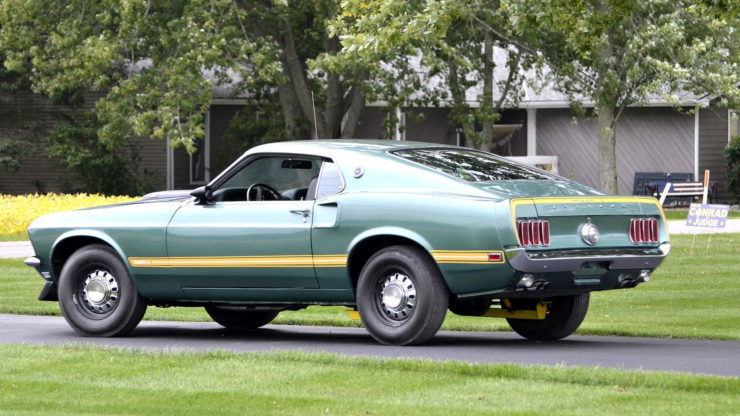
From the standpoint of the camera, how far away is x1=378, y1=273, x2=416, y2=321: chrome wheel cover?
10039 millimetres

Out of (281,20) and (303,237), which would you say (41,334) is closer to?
(303,237)

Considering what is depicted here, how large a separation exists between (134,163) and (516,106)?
32.4 feet

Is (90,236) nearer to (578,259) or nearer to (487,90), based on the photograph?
(578,259)

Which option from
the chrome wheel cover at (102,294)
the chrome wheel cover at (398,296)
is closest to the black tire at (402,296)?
the chrome wheel cover at (398,296)

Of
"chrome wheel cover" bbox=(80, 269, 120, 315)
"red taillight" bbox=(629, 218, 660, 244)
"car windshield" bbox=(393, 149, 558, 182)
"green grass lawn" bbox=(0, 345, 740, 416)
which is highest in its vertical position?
"car windshield" bbox=(393, 149, 558, 182)

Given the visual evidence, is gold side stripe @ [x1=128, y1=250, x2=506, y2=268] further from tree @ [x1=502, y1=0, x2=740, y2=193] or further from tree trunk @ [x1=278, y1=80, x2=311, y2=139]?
tree trunk @ [x1=278, y1=80, x2=311, y2=139]

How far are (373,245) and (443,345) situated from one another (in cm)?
92

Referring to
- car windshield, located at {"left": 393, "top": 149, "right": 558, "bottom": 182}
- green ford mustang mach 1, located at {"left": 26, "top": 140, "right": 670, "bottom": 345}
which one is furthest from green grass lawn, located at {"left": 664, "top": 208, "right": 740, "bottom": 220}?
green ford mustang mach 1, located at {"left": 26, "top": 140, "right": 670, "bottom": 345}

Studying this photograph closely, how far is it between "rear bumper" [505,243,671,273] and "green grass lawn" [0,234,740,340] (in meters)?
1.32

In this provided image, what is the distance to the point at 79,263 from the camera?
37.8 feet

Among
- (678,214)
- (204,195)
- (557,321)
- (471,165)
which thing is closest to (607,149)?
(678,214)

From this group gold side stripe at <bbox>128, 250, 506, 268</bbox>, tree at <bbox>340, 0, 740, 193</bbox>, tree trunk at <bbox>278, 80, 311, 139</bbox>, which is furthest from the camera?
tree trunk at <bbox>278, 80, 311, 139</bbox>

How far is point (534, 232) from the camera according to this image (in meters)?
9.51

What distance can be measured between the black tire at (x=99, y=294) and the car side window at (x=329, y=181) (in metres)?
1.87
